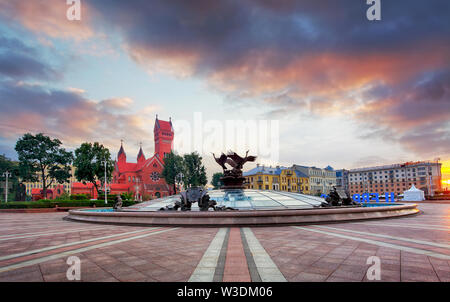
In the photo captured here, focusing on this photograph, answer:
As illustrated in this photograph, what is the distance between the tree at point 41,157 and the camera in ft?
141

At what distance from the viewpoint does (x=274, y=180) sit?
72.4 meters

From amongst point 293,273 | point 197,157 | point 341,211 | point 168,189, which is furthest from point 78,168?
point 293,273

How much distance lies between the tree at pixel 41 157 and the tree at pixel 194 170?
2378 cm

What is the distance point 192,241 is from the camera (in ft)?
21.4

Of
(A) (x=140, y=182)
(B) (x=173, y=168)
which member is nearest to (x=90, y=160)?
(B) (x=173, y=168)

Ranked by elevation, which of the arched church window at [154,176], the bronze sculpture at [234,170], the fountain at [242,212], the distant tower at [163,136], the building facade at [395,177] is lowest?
the building facade at [395,177]

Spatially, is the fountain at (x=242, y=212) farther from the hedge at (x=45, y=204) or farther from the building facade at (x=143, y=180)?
the building facade at (x=143, y=180)

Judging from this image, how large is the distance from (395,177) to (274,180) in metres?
58.6

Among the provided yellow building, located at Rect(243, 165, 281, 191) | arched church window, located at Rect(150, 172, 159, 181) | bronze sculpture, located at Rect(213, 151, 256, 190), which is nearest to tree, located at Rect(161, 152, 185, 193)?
arched church window, located at Rect(150, 172, 159, 181)

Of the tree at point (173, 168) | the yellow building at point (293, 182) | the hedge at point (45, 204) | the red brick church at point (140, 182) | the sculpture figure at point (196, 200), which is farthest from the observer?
the yellow building at point (293, 182)

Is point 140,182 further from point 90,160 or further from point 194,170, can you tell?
point 90,160

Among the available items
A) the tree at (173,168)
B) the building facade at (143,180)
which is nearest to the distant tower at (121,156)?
the building facade at (143,180)

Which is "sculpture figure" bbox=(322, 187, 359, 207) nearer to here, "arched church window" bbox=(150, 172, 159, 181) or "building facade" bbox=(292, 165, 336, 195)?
"arched church window" bbox=(150, 172, 159, 181)
